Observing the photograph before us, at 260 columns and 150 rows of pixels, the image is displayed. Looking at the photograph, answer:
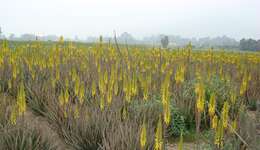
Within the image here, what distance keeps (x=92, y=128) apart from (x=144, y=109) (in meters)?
0.86

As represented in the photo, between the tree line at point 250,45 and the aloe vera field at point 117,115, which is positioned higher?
the tree line at point 250,45

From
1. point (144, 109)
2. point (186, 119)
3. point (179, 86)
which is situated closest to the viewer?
point (144, 109)

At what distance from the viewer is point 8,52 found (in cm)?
625

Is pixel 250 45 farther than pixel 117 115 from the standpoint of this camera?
Yes

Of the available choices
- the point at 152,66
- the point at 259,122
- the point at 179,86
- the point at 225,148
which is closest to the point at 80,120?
the point at 225,148

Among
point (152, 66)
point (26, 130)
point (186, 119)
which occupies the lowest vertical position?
point (186, 119)

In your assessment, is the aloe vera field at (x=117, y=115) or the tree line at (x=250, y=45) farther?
the tree line at (x=250, y=45)

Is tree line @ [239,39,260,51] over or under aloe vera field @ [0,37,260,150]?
over

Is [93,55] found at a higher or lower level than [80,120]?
higher

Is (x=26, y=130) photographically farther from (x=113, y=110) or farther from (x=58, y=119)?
(x=113, y=110)

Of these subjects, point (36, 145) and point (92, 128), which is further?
point (92, 128)

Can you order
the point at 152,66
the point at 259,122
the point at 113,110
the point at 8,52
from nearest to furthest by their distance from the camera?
1. the point at 113,110
2. the point at 259,122
3. the point at 8,52
4. the point at 152,66

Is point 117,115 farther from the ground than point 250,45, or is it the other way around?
point 250,45

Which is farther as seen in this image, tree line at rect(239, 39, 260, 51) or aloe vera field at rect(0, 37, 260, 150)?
tree line at rect(239, 39, 260, 51)
